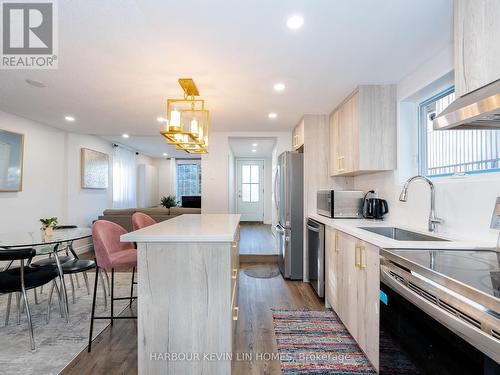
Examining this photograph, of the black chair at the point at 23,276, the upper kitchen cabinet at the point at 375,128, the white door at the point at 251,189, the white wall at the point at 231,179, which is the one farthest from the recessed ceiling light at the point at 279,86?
the white door at the point at 251,189

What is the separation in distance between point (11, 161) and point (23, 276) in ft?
8.07

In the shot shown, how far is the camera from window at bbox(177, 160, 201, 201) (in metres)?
9.45

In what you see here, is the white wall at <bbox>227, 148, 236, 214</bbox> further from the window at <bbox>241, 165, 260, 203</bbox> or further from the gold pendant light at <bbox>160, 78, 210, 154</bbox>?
the gold pendant light at <bbox>160, 78, 210, 154</bbox>

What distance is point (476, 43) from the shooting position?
1229 millimetres

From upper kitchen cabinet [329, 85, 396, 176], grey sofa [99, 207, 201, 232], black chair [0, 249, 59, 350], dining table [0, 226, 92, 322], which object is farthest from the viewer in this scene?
grey sofa [99, 207, 201, 232]

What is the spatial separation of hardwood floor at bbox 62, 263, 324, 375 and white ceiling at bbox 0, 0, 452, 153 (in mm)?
2295

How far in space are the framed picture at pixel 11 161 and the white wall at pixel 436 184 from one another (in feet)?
15.8

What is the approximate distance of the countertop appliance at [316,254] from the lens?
9.35 ft

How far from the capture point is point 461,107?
3.94 ft

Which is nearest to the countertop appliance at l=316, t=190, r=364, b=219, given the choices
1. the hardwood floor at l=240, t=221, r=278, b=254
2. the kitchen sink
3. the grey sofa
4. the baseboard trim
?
the kitchen sink

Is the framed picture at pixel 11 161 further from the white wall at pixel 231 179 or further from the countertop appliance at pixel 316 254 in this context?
the countertop appliance at pixel 316 254

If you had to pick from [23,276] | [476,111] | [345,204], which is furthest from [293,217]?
[23,276]

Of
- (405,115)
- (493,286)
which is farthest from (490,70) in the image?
(405,115)

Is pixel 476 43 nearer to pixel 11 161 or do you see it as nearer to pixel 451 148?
pixel 451 148
